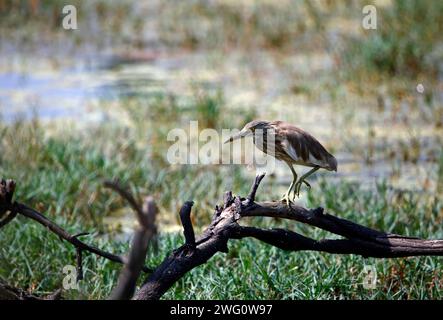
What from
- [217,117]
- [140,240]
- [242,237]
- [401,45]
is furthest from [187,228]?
[401,45]

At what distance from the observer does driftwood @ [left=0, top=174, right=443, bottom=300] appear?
3.51 meters

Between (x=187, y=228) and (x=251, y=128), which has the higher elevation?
(x=251, y=128)

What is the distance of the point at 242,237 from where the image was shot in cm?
377

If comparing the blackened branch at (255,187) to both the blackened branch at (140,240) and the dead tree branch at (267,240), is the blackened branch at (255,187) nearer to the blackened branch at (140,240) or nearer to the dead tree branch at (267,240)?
the dead tree branch at (267,240)

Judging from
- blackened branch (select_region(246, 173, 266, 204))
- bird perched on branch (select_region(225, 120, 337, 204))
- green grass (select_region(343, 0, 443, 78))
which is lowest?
blackened branch (select_region(246, 173, 266, 204))

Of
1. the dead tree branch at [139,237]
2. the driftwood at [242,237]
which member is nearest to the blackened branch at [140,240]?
the dead tree branch at [139,237]

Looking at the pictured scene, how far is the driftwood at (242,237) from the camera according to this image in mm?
3510

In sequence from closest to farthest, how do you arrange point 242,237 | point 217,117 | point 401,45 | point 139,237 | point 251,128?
point 139,237 < point 251,128 < point 242,237 < point 217,117 < point 401,45

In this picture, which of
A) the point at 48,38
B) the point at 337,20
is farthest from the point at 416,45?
the point at 48,38

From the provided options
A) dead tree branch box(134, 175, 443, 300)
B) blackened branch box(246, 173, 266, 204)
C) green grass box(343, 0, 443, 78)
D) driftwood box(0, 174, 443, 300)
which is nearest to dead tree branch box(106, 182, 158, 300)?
driftwood box(0, 174, 443, 300)

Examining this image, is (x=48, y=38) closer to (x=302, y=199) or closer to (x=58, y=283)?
(x=302, y=199)

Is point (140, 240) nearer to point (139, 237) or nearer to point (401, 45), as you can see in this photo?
point (139, 237)

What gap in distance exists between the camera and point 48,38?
1139 cm

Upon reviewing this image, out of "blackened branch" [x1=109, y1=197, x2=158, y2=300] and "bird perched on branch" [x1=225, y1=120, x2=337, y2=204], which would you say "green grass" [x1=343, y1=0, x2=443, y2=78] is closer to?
"bird perched on branch" [x1=225, y1=120, x2=337, y2=204]
